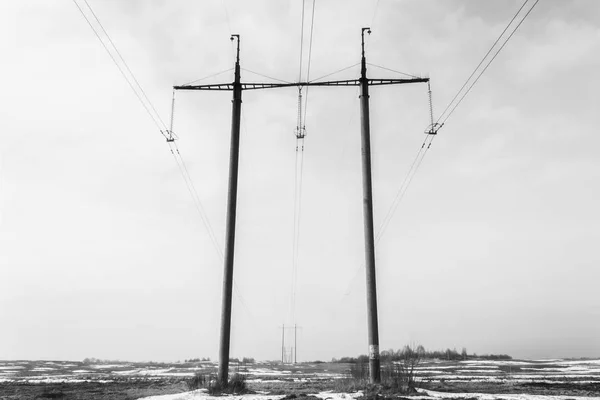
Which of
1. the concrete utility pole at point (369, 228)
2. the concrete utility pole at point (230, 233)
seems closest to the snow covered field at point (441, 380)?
the concrete utility pole at point (230, 233)

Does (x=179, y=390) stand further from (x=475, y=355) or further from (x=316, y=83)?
(x=475, y=355)

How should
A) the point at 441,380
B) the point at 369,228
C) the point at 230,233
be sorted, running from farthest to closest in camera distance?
the point at 441,380 → the point at 230,233 → the point at 369,228

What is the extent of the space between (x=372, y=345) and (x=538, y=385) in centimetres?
881

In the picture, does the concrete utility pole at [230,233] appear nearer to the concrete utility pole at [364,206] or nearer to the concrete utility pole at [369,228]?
the concrete utility pole at [364,206]

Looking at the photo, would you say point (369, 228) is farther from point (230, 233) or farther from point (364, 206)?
point (230, 233)

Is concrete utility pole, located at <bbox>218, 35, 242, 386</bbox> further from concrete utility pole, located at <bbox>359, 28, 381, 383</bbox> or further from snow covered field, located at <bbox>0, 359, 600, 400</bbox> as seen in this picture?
concrete utility pole, located at <bbox>359, 28, 381, 383</bbox>

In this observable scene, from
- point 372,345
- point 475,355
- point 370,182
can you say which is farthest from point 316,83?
point 475,355

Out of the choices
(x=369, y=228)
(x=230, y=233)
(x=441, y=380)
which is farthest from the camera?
(x=441, y=380)

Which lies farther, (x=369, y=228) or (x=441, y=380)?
(x=441, y=380)

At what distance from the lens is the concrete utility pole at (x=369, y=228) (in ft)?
61.6

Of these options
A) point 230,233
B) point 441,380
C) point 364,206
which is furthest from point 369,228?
point 441,380

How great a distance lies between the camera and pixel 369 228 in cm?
2005

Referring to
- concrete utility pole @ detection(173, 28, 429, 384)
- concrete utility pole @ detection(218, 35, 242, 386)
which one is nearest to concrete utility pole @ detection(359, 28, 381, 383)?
concrete utility pole @ detection(173, 28, 429, 384)

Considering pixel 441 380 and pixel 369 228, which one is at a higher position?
pixel 369 228
